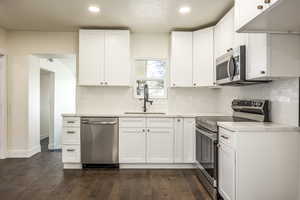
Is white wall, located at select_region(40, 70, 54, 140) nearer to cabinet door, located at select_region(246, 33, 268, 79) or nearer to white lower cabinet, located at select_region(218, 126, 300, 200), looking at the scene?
cabinet door, located at select_region(246, 33, 268, 79)

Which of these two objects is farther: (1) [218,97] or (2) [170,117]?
(1) [218,97]

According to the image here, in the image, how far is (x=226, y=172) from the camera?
2.29 metres

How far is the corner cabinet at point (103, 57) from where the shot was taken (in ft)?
A: 12.9

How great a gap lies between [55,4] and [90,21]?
0.72 m

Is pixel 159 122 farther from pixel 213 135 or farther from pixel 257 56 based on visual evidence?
pixel 257 56

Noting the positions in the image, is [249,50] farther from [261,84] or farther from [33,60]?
[33,60]

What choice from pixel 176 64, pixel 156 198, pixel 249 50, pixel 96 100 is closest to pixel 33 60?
pixel 96 100

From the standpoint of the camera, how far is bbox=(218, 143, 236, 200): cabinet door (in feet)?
6.99

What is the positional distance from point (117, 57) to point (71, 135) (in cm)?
156

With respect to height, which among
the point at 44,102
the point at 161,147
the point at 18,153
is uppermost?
the point at 44,102

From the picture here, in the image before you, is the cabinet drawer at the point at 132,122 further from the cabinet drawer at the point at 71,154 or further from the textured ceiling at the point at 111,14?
the textured ceiling at the point at 111,14

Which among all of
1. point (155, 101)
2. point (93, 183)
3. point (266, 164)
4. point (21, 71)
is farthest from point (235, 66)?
point (21, 71)

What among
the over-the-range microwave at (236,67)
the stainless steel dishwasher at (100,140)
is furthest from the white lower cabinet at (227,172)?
the stainless steel dishwasher at (100,140)

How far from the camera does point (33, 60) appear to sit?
4.47 meters
